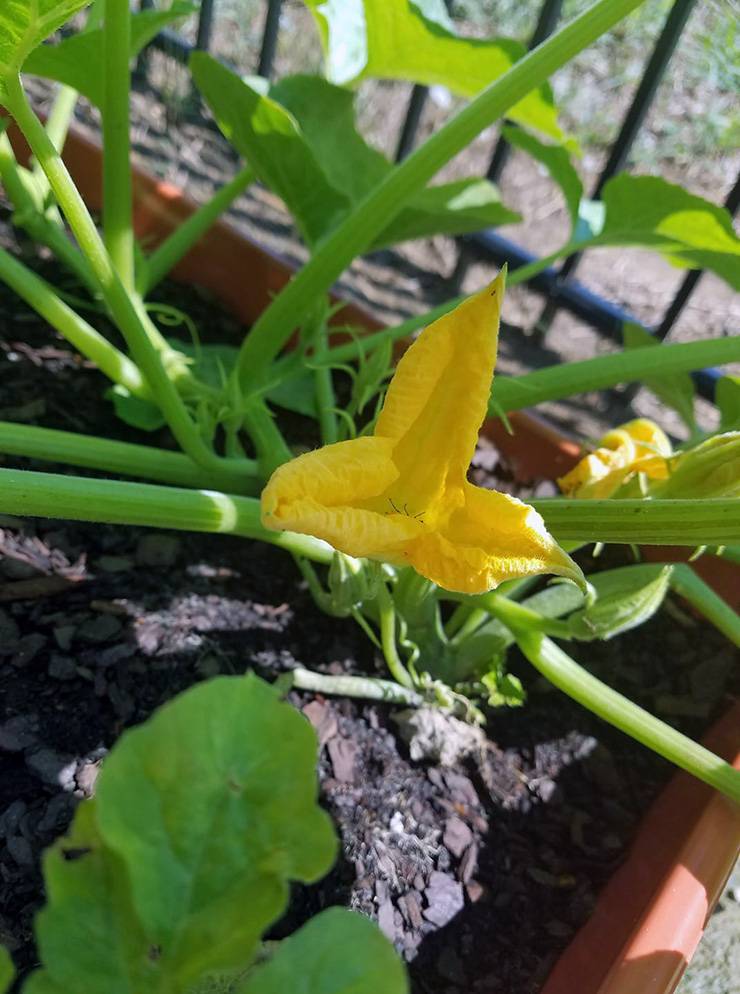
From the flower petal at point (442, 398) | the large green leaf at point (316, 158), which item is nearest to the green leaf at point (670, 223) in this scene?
the large green leaf at point (316, 158)

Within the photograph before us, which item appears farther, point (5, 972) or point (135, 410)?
point (135, 410)

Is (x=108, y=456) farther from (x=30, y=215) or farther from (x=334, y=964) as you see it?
(x=334, y=964)

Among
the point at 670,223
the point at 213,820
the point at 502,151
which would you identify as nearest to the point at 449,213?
the point at 670,223

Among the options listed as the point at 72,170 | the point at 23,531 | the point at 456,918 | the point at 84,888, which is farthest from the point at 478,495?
the point at 72,170

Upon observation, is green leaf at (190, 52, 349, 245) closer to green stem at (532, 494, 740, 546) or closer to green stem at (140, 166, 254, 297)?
green stem at (140, 166, 254, 297)

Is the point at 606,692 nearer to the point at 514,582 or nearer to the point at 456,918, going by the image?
the point at 514,582
